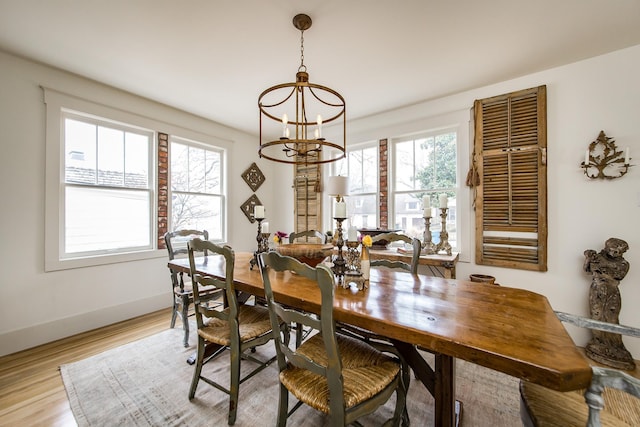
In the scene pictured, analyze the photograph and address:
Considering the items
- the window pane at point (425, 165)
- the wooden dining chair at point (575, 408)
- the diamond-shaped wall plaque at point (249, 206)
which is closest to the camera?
the wooden dining chair at point (575, 408)

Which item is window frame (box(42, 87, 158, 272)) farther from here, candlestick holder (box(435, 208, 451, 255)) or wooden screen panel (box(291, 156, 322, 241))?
candlestick holder (box(435, 208, 451, 255))

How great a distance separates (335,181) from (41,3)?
9.44 feet

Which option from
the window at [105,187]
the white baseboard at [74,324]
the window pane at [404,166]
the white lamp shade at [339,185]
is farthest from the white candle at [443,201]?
the window at [105,187]

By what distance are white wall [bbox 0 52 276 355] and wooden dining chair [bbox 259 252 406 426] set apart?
107 inches

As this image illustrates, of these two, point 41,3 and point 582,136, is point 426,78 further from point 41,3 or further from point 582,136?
point 41,3

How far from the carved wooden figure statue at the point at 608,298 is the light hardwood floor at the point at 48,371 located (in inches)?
156

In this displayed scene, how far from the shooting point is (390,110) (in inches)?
140

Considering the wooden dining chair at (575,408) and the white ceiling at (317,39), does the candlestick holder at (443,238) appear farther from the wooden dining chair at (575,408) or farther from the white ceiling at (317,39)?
the wooden dining chair at (575,408)

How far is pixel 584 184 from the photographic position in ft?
7.97

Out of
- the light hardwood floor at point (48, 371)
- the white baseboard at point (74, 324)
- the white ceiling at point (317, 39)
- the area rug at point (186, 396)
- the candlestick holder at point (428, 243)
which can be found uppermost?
the white ceiling at point (317, 39)

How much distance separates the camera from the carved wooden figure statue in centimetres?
214

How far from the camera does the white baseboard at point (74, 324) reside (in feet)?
7.65

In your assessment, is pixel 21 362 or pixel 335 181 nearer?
pixel 21 362

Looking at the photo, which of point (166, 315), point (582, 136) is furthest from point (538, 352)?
point (166, 315)
